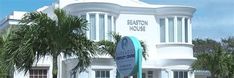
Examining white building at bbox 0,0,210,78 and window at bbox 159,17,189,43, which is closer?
white building at bbox 0,0,210,78

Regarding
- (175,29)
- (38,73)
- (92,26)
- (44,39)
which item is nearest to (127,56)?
(44,39)

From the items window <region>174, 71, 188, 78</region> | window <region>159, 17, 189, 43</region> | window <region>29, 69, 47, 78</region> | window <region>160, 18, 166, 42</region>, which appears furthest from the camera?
window <region>160, 18, 166, 42</region>

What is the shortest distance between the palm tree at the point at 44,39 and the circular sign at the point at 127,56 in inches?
265

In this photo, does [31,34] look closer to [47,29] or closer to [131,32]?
[47,29]

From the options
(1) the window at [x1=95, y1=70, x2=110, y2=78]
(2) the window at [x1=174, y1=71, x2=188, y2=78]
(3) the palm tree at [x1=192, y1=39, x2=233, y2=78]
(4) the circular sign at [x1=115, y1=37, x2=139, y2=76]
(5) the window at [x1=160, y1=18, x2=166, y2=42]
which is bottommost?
(2) the window at [x1=174, y1=71, x2=188, y2=78]

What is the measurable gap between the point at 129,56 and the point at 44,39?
801 centimetres

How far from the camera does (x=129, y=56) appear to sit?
1702 centimetres

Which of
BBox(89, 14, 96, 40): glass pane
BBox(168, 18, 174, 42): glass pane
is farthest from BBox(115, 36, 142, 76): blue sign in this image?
BBox(168, 18, 174, 42): glass pane

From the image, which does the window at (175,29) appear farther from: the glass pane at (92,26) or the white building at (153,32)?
the glass pane at (92,26)

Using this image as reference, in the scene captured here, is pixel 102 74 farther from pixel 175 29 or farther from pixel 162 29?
pixel 175 29

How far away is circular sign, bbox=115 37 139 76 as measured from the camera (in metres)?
16.5

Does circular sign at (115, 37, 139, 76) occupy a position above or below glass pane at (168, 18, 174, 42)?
below

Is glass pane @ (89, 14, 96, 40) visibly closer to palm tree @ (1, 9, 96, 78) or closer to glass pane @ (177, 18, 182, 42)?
glass pane @ (177, 18, 182, 42)

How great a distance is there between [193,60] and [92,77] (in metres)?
7.04
